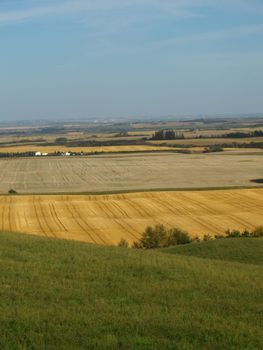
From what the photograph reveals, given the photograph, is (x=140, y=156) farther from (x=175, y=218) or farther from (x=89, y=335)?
(x=89, y=335)

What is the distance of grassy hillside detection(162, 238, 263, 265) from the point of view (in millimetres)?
18859

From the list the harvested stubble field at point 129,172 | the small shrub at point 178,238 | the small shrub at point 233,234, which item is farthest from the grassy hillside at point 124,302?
the harvested stubble field at point 129,172

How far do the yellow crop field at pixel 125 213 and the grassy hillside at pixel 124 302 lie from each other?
1508 centimetres

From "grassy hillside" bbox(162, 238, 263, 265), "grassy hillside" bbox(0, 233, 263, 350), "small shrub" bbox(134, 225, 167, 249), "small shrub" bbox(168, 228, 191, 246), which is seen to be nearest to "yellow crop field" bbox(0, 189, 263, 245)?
"small shrub" bbox(134, 225, 167, 249)

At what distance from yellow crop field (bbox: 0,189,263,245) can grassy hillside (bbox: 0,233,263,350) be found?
15.1 meters

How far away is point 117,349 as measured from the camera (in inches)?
310

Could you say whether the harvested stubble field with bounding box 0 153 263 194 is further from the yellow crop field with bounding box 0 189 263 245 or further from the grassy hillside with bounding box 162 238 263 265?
the grassy hillside with bounding box 162 238 263 265

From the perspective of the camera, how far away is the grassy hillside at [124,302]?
8.33 m

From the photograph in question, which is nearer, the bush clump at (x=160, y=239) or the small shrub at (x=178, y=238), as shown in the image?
the bush clump at (x=160, y=239)

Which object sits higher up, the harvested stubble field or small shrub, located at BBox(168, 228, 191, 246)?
small shrub, located at BBox(168, 228, 191, 246)

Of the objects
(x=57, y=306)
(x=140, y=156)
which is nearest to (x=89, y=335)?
(x=57, y=306)

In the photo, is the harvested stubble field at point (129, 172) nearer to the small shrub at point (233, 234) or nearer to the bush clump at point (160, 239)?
the small shrub at point (233, 234)

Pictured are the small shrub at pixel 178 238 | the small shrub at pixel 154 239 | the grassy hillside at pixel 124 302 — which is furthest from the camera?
the small shrub at pixel 178 238

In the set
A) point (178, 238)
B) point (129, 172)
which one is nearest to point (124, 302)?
point (178, 238)
